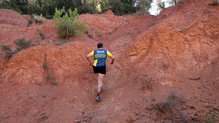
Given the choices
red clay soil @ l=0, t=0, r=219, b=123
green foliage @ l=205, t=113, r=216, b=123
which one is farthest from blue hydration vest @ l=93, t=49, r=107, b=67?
green foliage @ l=205, t=113, r=216, b=123

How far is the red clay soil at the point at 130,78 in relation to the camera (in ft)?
12.6

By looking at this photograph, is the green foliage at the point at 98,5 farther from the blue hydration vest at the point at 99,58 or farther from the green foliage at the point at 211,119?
the green foliage at the point at 211,119

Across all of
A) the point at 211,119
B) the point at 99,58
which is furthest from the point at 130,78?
the point at 211,119

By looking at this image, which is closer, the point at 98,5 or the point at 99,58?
the point at 99,58

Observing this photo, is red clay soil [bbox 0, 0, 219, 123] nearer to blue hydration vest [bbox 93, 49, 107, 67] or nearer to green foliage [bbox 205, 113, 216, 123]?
green foliage [bbox 205, 113, 216, 123]

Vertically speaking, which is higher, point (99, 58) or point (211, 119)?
point (99, 58)

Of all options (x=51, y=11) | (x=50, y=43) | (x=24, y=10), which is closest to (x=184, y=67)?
(x=50, y=43)

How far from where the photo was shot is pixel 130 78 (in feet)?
16.7

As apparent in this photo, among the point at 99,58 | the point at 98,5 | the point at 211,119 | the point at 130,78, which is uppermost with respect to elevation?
the point at 98,5

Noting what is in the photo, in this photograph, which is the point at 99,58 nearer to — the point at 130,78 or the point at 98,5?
the point at 130,78

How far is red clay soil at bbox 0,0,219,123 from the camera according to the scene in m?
3.85

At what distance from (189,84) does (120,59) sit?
2635mm

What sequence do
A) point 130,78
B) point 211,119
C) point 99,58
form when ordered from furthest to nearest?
1. point 130,78
2. point 99,58
3. point 211,119

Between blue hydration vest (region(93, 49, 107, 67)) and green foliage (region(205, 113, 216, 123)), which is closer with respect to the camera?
green foliage (region(205, 113, 216, 123))
